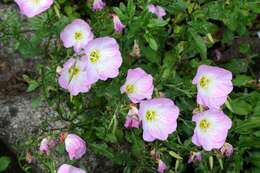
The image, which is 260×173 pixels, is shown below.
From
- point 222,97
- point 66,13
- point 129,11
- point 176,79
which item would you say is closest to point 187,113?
point 176,79

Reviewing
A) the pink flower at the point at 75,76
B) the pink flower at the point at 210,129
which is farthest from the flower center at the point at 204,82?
the pink flower at the point at 75,76

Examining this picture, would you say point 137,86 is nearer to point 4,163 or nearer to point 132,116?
point 132,116

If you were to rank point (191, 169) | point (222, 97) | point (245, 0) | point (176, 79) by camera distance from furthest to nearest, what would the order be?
1. point (191, 169)
2. point (245, 0)
3. point (176, 79)
4. point (222, 97)

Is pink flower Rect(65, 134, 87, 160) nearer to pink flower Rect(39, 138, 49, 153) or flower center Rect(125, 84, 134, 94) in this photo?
pink flower Rect(39, 138, 49, 153)

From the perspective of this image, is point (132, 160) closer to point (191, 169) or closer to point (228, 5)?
point (191, 169)

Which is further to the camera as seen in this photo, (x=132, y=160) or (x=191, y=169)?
(x=191, y=169)

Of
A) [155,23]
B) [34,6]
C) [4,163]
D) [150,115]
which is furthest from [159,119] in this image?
[4,163]
